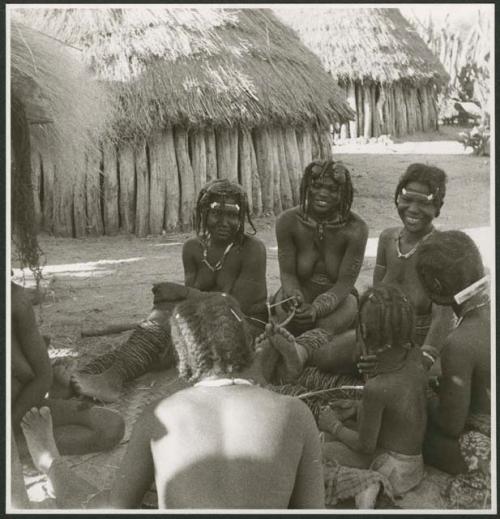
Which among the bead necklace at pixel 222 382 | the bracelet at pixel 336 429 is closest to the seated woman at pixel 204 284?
the bracelet at pixel 336 429

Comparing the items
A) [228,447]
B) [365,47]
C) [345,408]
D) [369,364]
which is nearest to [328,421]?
[345,408]

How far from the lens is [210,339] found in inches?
88.4

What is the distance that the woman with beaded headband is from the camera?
3.75 metres

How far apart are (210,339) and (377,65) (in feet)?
41.9

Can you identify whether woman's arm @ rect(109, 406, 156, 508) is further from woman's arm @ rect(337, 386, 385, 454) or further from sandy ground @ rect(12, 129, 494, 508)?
sandy ground @ rect(12, 129, 494, 508)

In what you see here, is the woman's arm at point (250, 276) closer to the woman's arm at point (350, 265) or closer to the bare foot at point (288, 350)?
the woman's arm at point (350, 265)

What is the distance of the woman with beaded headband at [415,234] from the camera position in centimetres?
375

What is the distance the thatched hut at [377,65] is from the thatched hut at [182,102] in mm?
Result: 5491

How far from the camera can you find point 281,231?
4203 millimetres

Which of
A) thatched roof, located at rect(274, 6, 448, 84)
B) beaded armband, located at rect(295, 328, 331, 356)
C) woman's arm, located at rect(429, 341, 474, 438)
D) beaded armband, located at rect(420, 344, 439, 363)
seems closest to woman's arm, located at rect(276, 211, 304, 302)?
beaded armband, located at rect(295, 328, 331, 356)

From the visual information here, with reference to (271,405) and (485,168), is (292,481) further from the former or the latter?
(485,168)

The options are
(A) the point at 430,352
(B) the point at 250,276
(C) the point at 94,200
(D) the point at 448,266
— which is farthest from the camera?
(C) the point at 94,200

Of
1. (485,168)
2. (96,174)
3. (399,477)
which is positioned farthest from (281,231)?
(485,168)

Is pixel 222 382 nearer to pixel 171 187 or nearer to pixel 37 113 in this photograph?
pixel 37 113
